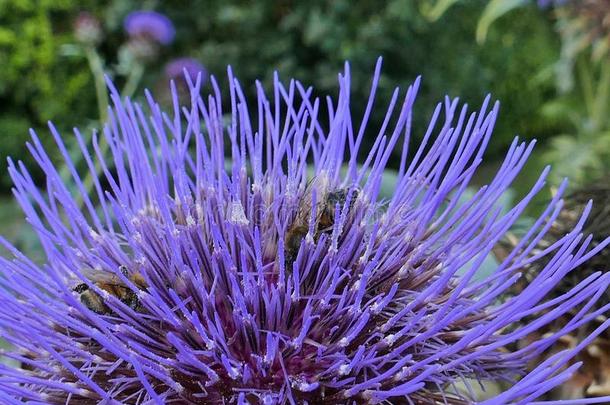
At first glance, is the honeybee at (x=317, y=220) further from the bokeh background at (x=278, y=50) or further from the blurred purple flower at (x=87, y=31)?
the bokeh background at (x=278, y=50)

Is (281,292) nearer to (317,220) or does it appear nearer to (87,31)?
(317,220)

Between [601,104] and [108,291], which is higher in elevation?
[601,104]

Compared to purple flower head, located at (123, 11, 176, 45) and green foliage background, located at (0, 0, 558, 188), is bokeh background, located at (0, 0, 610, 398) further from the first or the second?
purple flower head, located at (123, 11, 176, 45)

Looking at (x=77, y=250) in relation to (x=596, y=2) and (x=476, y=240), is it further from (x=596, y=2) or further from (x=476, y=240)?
(x=596, y=2)

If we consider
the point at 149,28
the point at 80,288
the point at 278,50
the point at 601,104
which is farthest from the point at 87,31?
the point at 601,104

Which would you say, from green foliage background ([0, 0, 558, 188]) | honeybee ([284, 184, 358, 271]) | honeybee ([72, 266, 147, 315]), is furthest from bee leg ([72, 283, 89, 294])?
green foliage background ([0, 0, 558, 188])

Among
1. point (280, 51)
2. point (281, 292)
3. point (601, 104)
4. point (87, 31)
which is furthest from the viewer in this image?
point (280, 51)

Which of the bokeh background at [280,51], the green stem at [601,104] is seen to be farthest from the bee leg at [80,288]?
the bokeh background at [280,51]
